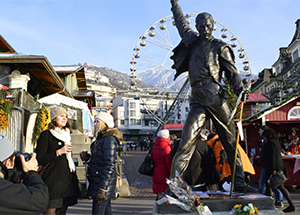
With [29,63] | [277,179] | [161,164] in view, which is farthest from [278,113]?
[29,63]

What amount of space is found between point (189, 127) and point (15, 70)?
1014 cm

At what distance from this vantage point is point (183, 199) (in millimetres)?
3346

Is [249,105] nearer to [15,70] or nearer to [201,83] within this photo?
[15,70]

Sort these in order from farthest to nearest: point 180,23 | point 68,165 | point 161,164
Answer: point 161,164
point 180,23
point 68,165

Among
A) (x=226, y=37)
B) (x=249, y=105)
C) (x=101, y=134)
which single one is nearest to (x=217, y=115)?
(x=101, y=134)

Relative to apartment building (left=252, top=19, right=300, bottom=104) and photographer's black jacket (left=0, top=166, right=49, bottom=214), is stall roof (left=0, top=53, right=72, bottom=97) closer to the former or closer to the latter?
photographer's black jacket (left=0, top=166, right=49, bottom=214)

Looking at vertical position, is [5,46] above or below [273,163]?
above

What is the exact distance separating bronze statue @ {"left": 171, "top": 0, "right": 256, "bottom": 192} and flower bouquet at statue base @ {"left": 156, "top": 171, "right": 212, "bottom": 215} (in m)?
0.31

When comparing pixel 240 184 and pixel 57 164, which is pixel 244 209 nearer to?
pixel 240 184

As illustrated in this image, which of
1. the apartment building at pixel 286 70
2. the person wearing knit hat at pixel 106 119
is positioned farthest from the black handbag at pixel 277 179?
the apartment building at pixel 286 70

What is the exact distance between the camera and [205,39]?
14.3 feet

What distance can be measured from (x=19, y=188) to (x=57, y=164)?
6.06ft

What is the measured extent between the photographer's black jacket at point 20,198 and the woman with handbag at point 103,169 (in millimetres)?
1636

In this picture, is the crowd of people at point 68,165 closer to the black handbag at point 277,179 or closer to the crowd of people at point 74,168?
the crowd of people at point 74,168
